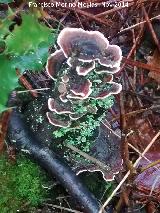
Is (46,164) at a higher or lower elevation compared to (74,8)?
lower

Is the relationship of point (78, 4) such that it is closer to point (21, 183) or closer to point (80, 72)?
point (80, 72)

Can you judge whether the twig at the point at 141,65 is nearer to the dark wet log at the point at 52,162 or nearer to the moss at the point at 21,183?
the dark wet log at the point at 52,162

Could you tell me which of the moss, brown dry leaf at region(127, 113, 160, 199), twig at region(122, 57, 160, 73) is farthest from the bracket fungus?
brown dry leaf at region(127, 113, 160, 199)

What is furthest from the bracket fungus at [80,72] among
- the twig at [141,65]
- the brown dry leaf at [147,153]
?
the brown dry leaf at [147,153]

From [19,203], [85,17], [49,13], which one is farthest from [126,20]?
[19,203]

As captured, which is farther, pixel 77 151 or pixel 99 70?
pixel 77 151

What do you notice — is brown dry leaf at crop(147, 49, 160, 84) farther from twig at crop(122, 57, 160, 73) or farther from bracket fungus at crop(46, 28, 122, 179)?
Answer: bracket fungus at crop(46, 28, 122, 179)

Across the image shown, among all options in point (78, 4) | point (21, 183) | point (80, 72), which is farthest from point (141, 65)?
point (21, 183)

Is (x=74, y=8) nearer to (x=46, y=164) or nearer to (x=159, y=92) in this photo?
(x=159, y=92)

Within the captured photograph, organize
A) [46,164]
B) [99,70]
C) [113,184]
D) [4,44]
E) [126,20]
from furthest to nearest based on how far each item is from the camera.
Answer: [126,20]
[113,184]
[46,164]
[4,44]
[99,70]
